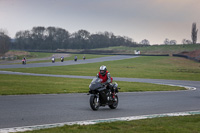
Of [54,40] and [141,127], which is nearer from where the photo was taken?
[141,127]

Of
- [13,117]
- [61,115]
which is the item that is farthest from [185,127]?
[13,117]

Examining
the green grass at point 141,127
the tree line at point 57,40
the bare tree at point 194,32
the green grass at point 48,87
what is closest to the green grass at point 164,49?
the bare tree at point 194,32

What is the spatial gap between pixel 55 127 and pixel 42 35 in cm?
18680

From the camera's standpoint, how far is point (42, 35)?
19212cm

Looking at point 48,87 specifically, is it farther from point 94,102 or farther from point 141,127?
point 141,127

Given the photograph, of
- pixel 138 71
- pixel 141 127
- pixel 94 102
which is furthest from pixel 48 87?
pixel 138 71

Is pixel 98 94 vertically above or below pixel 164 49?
above

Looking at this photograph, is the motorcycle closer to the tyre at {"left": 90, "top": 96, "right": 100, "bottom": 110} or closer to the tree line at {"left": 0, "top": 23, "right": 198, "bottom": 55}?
the tyre at {"left": 90, "top": 96, "right": 100, "bottom": 110}

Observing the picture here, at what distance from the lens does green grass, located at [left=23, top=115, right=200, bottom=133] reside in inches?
324

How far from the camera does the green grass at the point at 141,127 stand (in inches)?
324

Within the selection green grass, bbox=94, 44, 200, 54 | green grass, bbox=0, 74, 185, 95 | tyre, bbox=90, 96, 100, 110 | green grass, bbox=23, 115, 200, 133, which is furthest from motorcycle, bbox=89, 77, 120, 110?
green grass, bbox=94, 44, 200, 54

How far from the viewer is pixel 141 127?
882cm

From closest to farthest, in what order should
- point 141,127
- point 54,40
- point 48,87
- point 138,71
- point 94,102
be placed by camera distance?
point 141,127
point 94,102
point 48,87
point 138,71
point 54,40

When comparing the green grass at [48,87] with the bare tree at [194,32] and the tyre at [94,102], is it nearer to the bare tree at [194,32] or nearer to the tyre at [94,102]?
the tyre at [94,102]
